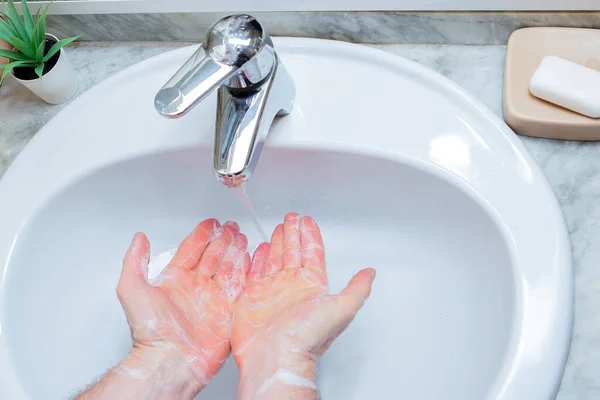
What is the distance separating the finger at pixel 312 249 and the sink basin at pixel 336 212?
2.4 inches

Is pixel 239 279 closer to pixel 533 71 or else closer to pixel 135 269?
pixel 135 269

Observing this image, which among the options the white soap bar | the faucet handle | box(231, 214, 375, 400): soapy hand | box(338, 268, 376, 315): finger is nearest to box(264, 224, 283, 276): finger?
box(231, 214, 375, 400): soapy hand

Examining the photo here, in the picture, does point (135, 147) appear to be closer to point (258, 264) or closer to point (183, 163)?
Answer: point (183, 163)

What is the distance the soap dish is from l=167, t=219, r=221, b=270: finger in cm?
38

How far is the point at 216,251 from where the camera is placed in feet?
2.35

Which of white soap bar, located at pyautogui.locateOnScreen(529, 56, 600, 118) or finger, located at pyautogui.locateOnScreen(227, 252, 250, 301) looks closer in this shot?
white soap bar, located at pyautogui.locateOnScreen(529, 56, 600, 118)

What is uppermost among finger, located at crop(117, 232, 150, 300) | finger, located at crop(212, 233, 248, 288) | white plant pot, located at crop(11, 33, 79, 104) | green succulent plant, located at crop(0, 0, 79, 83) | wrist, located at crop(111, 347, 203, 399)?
green succulent plant, located at crop(0, 0, 79, 83)

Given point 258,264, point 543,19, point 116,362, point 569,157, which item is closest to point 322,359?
point 258,264

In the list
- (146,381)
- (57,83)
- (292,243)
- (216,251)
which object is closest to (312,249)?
(292,243)

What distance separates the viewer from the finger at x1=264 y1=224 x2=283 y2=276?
0.69m

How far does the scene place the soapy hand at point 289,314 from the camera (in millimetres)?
593

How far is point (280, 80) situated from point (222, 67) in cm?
12

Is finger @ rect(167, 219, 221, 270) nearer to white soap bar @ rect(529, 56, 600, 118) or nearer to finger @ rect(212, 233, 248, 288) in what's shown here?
finger @ rect(212, 233, 248, 288)

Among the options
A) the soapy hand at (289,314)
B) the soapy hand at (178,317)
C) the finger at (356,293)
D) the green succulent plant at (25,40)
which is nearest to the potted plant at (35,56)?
the green succulent plant at (25,40)
